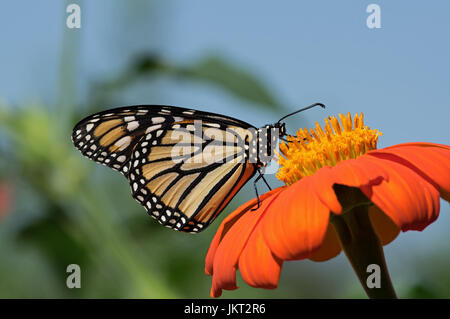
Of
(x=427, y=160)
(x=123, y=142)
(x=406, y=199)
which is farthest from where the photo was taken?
(x=123, y=142)

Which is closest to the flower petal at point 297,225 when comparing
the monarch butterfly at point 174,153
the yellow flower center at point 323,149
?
the yellow flower center at point 323,149

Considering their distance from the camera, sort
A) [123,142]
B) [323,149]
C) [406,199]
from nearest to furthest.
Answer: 1. [406,199]
2. [323,149]
3. [123,142]

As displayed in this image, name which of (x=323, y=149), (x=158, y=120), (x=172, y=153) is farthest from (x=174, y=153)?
(x=323, y=149)

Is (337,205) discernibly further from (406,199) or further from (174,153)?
(174,153)

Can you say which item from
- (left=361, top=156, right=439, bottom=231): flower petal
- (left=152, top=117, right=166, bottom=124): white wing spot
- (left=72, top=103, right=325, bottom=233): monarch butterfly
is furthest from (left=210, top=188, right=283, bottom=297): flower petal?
(left=152, top=117, right=166, bottom=124): white wing spot

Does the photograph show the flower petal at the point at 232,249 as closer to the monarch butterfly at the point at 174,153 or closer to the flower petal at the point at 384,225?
the flower petal at the point at 384,225

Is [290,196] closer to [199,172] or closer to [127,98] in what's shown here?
[199,172]

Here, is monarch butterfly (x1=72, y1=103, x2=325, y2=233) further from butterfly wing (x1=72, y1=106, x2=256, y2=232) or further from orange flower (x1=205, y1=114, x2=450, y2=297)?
orange flower (x1=205, y1=114, x2=450, y2=297)
